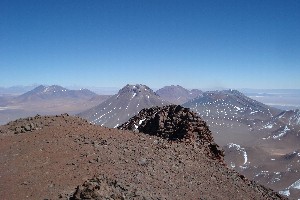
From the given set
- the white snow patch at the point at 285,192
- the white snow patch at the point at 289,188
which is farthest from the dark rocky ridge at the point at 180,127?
the white snow patch at the point at 289,188

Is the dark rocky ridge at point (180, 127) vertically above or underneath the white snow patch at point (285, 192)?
above

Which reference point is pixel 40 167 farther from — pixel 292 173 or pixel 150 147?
pixel 292 173

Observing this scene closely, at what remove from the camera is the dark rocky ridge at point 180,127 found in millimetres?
30484

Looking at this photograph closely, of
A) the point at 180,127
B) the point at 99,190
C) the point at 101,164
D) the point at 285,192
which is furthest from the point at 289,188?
the point at 99,190

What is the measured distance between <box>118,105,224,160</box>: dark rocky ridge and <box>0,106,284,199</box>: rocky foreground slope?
383mm

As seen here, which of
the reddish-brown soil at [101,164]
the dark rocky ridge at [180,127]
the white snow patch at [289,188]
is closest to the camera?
the reddish-brown soil at [101,164]

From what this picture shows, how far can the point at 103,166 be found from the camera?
2036 centimetres

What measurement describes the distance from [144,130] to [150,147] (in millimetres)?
8955

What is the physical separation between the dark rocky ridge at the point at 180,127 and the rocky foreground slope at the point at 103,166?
1.26ft

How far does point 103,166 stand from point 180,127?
12875mm

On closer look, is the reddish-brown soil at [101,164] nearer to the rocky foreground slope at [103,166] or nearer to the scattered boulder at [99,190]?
the rocky foreground slope at [103,166]

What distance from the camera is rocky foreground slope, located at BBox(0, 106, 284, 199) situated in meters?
17.8

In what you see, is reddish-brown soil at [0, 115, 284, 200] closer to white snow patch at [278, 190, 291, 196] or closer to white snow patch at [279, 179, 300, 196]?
white snow patch at [278, 190, 291, 196]

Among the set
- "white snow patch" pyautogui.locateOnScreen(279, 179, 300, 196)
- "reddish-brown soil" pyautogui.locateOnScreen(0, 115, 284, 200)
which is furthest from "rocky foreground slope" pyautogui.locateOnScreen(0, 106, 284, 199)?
"white snow patch" pyautogui.locateOnScreen(279, 179, 300, 196)
